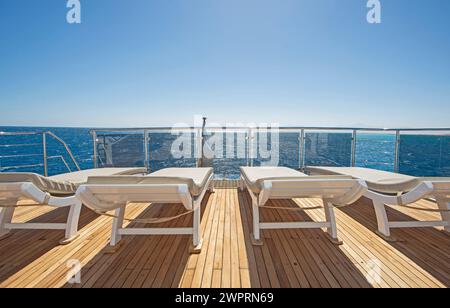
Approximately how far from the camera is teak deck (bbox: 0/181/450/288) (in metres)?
1.32

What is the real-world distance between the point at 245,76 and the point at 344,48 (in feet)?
9.40

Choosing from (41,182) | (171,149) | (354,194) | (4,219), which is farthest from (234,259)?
(171,149)

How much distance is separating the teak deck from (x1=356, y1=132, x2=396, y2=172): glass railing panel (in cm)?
215

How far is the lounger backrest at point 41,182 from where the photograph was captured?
1.73 m

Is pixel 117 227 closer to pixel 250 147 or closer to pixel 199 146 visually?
pixel 199 146

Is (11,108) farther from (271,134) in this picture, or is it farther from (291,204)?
(291,204)

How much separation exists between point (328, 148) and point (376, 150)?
89 centimetres

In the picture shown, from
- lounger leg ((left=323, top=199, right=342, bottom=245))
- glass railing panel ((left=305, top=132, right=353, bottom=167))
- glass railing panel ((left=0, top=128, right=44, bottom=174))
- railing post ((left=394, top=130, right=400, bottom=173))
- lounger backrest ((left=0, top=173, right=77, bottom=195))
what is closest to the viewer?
lounger backrest ((left=0, top=173, right=77, bottom=195))

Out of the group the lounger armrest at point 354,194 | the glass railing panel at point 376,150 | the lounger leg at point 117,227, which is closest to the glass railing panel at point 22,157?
the lounger leg at point 117,227

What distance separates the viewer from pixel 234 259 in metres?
1.55

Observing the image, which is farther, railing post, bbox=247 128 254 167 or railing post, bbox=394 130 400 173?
railing post, bbox=247 128 254 167

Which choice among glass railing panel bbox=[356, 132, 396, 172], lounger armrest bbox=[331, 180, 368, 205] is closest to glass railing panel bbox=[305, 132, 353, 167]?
glass railing panel bbox=[356, 132, 396, 172]

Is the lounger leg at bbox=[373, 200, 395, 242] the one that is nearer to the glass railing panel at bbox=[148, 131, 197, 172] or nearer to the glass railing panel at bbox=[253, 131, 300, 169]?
the glass railing panel at bbox=[253, 131, 300, 169]

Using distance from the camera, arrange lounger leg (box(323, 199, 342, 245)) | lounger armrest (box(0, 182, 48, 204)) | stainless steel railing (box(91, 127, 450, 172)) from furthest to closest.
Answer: stainless steel railing (box(91, 127, 450, 172)) → lounger leg (box(323, 199, 342, 245)) → lounger armrest (box(0, 182, 48, 204))
